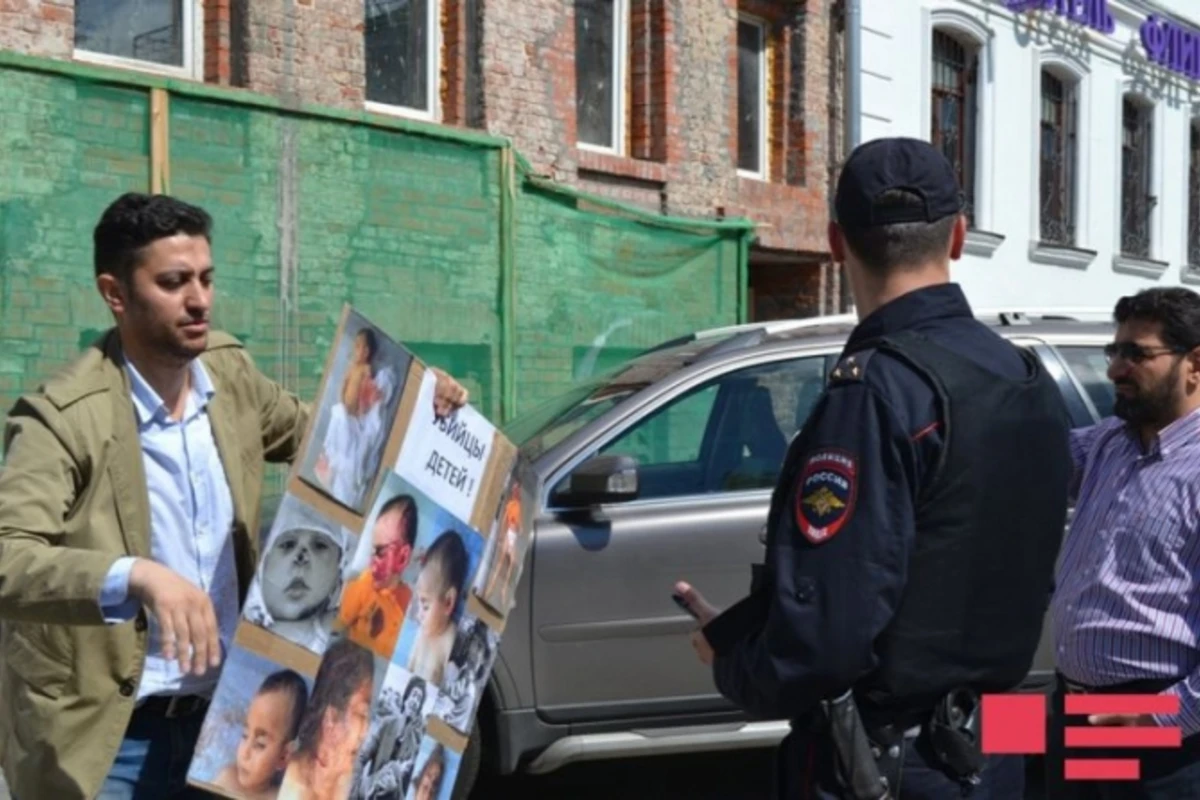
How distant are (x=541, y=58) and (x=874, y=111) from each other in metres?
4.58

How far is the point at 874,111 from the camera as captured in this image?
Answer: 52.9 feet

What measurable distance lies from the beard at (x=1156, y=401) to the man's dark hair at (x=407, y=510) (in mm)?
1875

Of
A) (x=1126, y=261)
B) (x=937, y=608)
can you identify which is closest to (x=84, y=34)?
(x=937, y=608)

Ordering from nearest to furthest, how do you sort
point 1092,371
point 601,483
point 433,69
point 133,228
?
point 133,228 < point 601,483 < point 1092,371 < point 433,69

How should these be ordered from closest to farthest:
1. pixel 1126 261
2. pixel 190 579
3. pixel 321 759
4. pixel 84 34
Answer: pixel 321 759
pixel 190 579
pixel 84 34
pixel 1126 261

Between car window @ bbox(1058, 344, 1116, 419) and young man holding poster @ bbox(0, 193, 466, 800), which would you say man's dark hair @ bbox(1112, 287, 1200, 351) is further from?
car window @ bbox(1058, 344, 1116, 419)

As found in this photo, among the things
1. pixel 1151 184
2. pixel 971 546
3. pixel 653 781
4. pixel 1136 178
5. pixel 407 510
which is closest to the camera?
pixel 971 546

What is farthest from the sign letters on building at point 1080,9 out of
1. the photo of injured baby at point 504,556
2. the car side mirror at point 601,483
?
the photo of injured baby at point 504,556

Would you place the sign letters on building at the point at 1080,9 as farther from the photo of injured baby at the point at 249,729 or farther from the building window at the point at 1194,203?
the photo of injured baby at the point at 249,729

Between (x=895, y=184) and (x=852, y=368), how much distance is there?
0.31 m

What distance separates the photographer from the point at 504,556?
336 centimetres

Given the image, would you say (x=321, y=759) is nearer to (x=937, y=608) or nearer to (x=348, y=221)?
(x=937, y=608)

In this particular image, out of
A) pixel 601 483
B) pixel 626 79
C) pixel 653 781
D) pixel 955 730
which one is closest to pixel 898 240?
pixel 955 730

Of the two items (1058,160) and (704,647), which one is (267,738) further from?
(1058,160)
